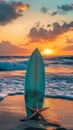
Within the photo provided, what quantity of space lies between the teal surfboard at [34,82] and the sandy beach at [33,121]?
355mm

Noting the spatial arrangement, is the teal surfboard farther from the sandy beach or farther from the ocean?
the ocean

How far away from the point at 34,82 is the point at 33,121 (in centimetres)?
105

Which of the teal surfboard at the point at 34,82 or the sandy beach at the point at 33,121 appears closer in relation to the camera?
the sandy beach at the point at 33,121

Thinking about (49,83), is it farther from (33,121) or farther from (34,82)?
(33,121)

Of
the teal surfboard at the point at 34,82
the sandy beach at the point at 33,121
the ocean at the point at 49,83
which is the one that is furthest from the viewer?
the ocean at the point at 49,83

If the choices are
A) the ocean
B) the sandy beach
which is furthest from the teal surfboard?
the ocean

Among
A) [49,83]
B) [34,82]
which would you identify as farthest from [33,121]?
[49,83]

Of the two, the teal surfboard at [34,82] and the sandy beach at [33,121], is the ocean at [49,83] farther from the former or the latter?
the teal surfboard at [34,82]

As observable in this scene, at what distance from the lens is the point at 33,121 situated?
5426 mm

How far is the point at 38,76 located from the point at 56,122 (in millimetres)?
1249

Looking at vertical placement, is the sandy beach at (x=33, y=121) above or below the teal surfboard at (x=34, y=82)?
below

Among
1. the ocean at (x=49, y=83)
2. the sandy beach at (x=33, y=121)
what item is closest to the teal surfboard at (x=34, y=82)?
the sandy beach at (x=33, y=121)

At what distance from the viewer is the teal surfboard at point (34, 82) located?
6062mm

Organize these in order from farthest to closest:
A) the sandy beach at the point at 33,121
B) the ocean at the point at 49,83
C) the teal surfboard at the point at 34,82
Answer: the ocean at the point at 49,83, the teal surfboard at the point at 34,82, the sandy beach at the point at 33,121
